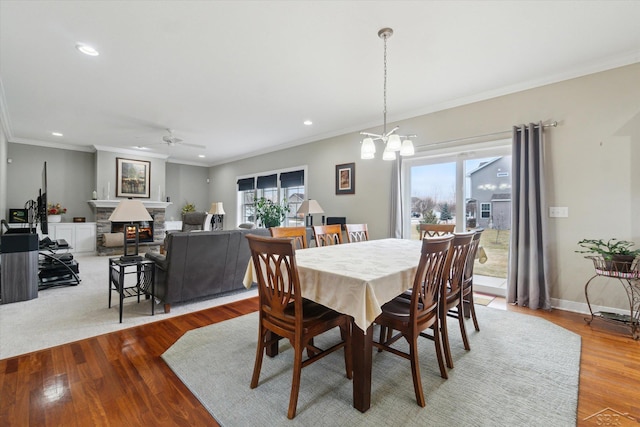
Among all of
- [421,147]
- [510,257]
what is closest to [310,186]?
[421,147]

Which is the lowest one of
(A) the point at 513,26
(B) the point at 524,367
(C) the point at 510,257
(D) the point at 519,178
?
(B) the point at 524,367

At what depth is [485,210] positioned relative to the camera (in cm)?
389

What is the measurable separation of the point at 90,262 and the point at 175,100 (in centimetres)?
411

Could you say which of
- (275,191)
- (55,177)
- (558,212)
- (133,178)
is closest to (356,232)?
(558,212)

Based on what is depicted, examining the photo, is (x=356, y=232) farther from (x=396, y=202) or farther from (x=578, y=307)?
(x=578, y=307)

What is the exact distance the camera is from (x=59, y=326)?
8.91ft

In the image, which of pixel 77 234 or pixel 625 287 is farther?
pixel 77 234

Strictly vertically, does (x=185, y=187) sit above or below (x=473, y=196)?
above

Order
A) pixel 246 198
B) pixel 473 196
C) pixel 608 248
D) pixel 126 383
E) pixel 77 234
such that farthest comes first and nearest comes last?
pixel 246 198
pixel 77 234
pixel 473 196
pixel 608 248
pixel 126 383

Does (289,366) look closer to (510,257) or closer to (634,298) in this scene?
(510,257)

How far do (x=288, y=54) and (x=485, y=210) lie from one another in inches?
125

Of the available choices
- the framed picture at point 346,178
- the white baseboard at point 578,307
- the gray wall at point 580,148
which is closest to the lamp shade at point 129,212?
the framed picture at point 346,178

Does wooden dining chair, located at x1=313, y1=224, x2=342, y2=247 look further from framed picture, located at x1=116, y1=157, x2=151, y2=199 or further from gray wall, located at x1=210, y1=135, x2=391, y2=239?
framed picture, located at x1=116, y1=157, x2=151, y2=199

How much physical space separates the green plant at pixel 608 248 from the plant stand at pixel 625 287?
0.24 ft
